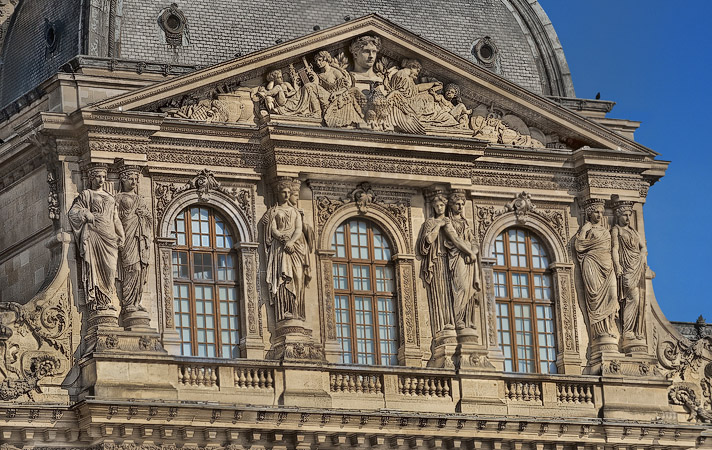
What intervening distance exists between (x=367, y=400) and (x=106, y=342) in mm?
5202

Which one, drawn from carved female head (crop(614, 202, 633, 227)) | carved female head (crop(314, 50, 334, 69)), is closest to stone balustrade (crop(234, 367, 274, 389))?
carved female head (crop(314, 50, 334, 69))

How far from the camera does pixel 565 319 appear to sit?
47.8 meters

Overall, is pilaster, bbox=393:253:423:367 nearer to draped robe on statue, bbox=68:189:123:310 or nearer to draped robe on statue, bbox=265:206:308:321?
draped robe on statue, bbox=265:206:308:321

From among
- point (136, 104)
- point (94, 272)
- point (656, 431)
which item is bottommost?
point (656, 431)

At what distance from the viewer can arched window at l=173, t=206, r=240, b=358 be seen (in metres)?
44.8

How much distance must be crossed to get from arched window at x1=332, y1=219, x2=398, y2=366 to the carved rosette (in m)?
3.50

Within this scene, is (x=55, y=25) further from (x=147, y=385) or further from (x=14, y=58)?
(x=147, y=385)

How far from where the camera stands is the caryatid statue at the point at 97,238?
143 feet

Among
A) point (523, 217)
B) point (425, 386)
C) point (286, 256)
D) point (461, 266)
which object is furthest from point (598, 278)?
point (286, 256)

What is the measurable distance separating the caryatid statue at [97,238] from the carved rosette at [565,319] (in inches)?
366

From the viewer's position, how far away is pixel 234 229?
149ft

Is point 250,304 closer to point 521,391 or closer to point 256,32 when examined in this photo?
point 521,391

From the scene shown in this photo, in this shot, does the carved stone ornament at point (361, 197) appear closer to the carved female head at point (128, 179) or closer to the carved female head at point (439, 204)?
the carved female head at point (439, 204)

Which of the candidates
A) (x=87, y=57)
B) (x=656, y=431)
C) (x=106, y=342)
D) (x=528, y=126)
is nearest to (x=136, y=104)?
(x=87, y=57)
